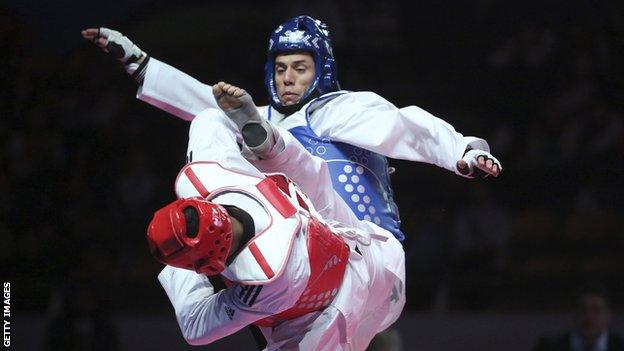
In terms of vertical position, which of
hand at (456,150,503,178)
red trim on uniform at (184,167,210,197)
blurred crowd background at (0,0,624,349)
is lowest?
blurred crowd background at (0,0,624,349)

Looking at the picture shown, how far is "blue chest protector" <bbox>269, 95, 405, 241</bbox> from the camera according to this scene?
2969 millimetres

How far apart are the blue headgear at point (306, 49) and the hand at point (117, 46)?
0.41 metres

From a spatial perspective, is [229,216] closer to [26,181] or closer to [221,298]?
[221,298]

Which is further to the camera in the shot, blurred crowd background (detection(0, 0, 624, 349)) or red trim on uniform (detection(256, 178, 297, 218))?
blurred crowd background (detection(0, 0, 624, 349))

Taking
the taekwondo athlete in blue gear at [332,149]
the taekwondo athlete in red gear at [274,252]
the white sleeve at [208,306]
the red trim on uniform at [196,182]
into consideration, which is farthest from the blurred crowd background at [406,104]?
the red trim on uniform at [196,182]

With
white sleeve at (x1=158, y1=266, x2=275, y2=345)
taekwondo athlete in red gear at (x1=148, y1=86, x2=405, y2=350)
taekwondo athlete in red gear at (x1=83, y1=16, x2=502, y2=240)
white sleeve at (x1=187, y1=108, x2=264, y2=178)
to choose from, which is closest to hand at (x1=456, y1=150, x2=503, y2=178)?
taekwondo athlete in red gear at (x1=83, y1=16, x2=502, y2=240)

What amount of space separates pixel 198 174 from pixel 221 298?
0.28 meters

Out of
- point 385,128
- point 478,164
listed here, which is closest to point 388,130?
point 385,128

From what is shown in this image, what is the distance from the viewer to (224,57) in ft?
16.8

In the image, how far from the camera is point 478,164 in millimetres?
2793

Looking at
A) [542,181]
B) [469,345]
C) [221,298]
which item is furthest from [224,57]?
[221,298]

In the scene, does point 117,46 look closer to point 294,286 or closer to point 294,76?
point 294,76

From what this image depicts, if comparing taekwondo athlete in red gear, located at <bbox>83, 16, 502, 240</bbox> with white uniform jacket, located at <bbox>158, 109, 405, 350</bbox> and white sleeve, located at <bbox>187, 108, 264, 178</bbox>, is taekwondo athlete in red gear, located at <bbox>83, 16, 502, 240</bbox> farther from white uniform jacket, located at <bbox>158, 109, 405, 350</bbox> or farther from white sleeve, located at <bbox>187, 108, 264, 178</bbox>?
white sleeve, located at <bbox>187, 108, 264, 178</bbox>

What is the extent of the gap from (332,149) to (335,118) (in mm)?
87
